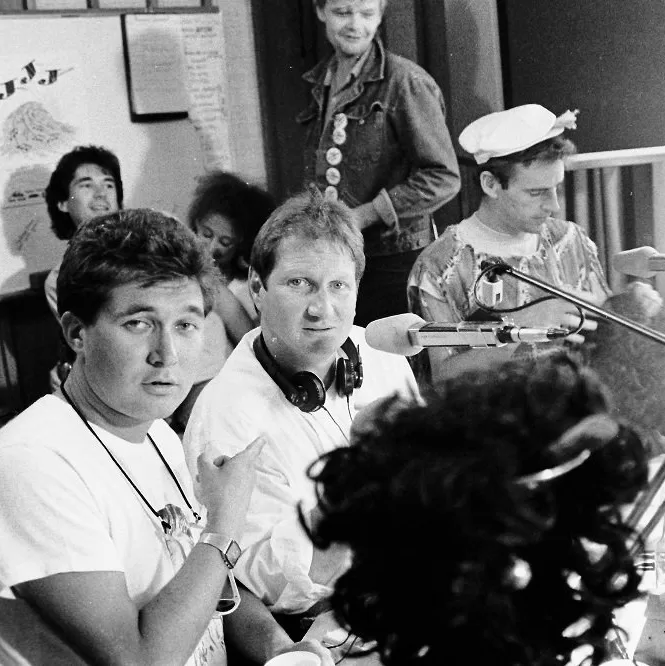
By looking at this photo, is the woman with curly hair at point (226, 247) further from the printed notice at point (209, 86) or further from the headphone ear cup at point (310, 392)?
the headphone ear cup at point (310, 392)

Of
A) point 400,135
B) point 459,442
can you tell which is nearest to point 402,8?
point 400,135

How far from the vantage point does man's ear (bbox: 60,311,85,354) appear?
1431 mm

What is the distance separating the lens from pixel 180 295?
1.44m

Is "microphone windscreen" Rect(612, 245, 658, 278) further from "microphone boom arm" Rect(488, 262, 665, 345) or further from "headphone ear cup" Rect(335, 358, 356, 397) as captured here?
"microphone boom arm" Rect(488, 262, 665, 345)

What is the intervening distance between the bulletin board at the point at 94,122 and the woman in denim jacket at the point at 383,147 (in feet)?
1.17

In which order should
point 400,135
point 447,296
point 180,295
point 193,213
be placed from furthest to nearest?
point 193,213, point 400,135, point 447,296, point 180,295

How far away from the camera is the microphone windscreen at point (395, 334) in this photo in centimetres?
134

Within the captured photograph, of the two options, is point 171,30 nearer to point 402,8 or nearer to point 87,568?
point 402,8

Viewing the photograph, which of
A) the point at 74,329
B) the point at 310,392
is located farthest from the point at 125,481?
the point at 310,392

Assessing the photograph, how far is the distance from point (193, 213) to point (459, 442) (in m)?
2.30

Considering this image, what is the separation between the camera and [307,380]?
1907 mm

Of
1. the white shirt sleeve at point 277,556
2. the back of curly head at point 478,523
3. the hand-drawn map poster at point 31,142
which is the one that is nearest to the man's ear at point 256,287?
the white shirt sleeve at point 277,556

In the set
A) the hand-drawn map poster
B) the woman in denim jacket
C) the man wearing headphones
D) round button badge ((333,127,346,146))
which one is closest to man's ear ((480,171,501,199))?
the woman in denim jacket

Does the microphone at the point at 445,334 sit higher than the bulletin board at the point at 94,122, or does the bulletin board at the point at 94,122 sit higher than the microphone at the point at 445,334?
the bulletin board at the point at 94,122
